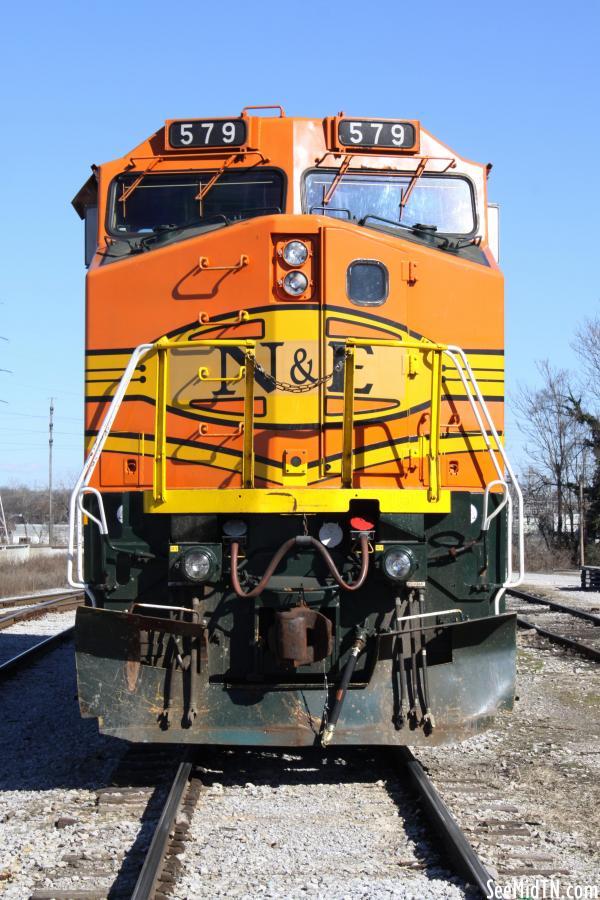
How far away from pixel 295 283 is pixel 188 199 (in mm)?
1111

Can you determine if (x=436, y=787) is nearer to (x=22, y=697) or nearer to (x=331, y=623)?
(x=331, y=623)

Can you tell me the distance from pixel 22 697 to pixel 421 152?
5.87 metres

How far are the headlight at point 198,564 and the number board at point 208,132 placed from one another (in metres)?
2.83

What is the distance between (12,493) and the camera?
116 m

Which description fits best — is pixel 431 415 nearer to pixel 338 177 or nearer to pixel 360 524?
pixel 360 524

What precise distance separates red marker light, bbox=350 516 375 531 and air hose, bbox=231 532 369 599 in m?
0.07

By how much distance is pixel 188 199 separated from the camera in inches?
281

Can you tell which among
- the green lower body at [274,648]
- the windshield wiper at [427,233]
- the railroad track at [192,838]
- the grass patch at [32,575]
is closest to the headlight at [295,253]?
the windshield wiper at [427,233]

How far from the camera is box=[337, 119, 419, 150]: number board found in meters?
7.12

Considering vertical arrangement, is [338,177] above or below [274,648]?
above

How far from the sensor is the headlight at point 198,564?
6.00m

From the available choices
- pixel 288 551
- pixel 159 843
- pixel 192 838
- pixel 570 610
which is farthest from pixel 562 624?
pixel 159 843

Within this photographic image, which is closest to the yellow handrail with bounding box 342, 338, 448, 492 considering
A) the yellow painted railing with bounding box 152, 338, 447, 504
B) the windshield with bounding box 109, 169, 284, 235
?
the yellow painted railing with bounding box 152, 338, 447, 504

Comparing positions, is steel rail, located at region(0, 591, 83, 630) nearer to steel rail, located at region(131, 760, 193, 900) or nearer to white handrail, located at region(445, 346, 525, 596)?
steel rail, located at region(131, 760, 193, 900)
